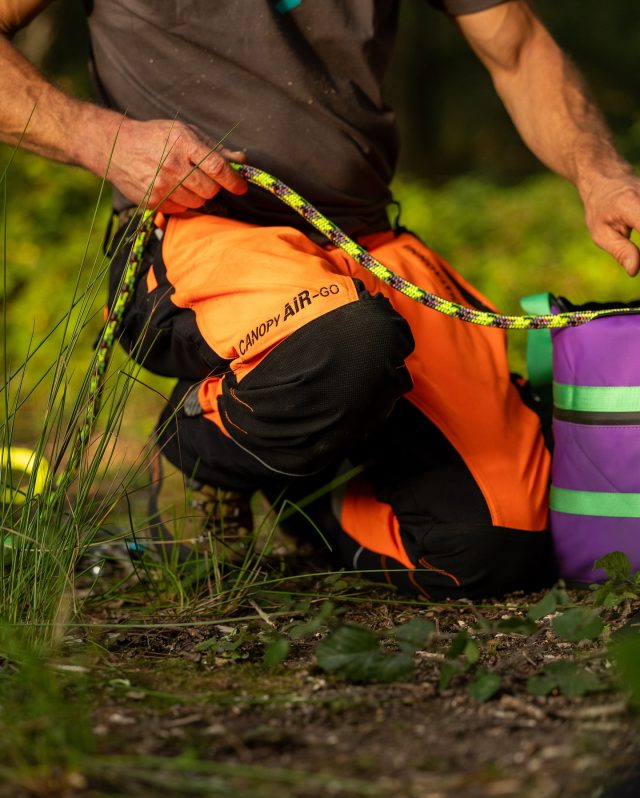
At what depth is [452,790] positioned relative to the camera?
1060mm

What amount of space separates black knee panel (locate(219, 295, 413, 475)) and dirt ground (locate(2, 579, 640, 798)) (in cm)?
38

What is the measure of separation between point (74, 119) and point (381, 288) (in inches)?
27.0

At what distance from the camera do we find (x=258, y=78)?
2201 millimetres

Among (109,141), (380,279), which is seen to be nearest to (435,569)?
(380,279)

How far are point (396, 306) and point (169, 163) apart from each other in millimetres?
548

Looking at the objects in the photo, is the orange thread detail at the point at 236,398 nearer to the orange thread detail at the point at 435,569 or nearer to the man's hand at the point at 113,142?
the man's hand at the point at 113,142

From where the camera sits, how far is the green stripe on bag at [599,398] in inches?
77.2

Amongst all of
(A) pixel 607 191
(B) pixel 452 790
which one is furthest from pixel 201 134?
(B) pixel 452 790

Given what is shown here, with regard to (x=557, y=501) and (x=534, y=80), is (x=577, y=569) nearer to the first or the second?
(x=557, y=501)

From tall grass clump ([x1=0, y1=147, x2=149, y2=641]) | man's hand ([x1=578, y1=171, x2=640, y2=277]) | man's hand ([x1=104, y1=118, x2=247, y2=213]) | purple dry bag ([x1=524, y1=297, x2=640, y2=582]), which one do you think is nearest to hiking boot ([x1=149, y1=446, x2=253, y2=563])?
tall grass clump ([x1=0, y1=147, x2=149, y2=641])

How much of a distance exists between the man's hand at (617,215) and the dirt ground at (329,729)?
0.76 metres

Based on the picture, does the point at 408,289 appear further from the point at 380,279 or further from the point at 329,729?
the point at 329,729

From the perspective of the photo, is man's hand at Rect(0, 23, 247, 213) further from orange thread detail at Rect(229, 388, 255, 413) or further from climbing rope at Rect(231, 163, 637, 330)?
orange thread detail at Rect(229, 388, 255, 413)

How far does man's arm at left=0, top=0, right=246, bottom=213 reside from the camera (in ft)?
6.35
